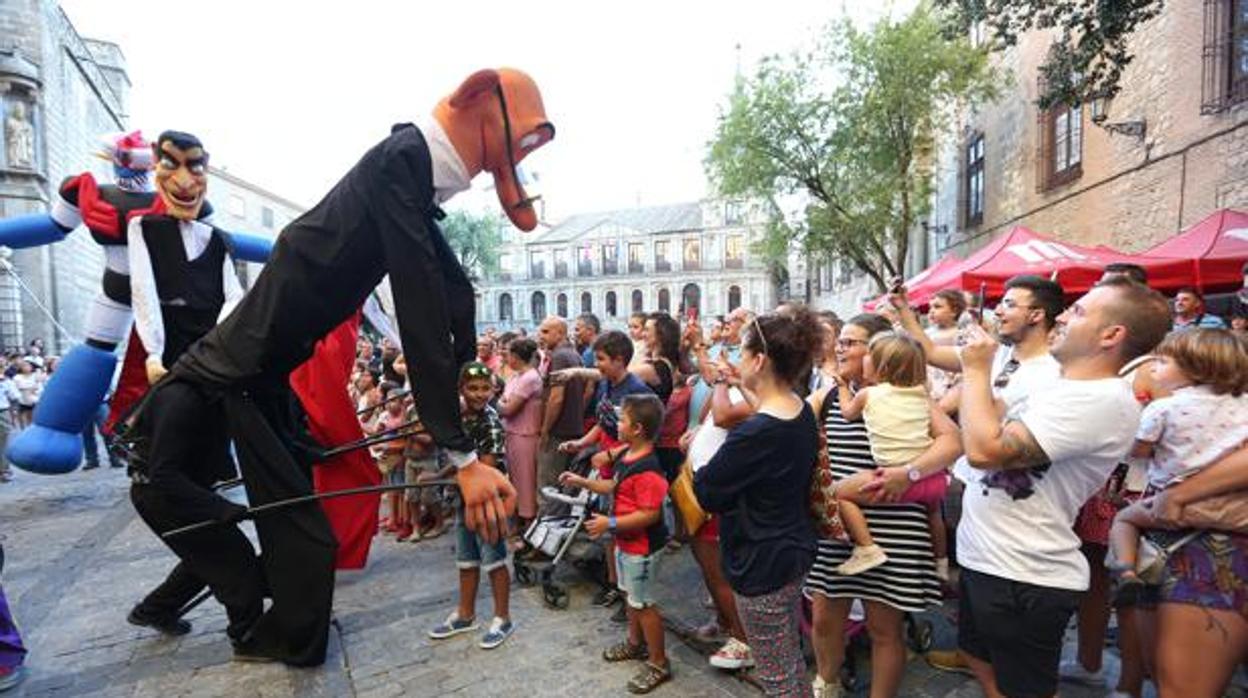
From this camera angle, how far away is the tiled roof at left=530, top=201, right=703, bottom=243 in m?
56.2

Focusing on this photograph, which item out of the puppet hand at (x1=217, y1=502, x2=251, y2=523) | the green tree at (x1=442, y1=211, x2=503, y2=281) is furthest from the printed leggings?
the green tree at (x1=442, y1=211, x2=503, y2=281)

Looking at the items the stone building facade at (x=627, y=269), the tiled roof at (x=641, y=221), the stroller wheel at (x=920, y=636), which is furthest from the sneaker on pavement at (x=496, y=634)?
the tiled roof at (x=641, y=221)

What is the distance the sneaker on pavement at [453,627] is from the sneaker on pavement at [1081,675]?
2.92 meters

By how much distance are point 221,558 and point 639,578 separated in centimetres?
187

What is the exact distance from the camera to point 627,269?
56844mm

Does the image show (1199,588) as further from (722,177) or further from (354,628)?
(722,177)

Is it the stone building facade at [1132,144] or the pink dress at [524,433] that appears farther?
the stone building facade at [1132,144]

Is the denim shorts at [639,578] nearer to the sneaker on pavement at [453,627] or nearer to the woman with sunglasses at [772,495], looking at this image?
the woman with sunglasses at [772,495]

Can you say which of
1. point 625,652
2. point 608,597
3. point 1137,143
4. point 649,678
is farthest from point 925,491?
point 1137,143

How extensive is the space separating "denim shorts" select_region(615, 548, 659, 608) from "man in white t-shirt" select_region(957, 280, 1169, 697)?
1.39 metres

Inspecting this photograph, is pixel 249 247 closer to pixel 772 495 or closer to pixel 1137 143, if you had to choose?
pixel 772 495

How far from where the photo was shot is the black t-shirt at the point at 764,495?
215 centimetres

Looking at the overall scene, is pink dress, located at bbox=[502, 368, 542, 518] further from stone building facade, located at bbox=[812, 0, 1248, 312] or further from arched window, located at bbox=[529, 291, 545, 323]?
arched window, located at bbox=[529, 291, 545, 323]

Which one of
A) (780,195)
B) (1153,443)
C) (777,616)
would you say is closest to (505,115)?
(777,616)
